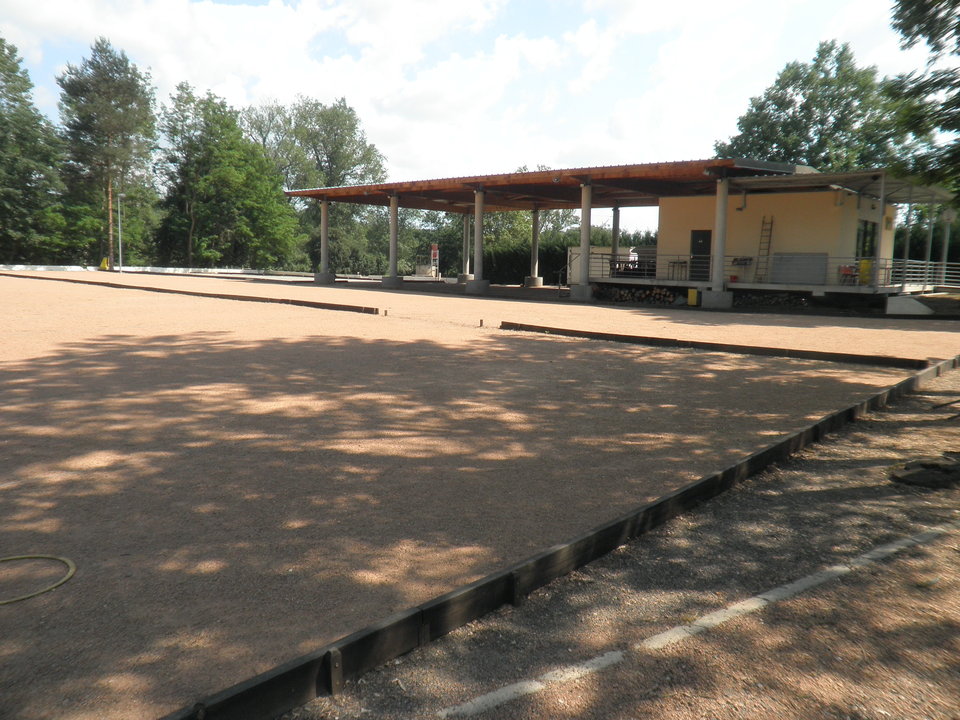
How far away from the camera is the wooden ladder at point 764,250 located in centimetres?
2384

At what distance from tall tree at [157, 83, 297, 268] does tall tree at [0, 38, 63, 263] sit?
7923mm

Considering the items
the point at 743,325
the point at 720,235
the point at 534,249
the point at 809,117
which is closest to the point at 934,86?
the point at 743,325

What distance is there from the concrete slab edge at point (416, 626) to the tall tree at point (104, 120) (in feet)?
180

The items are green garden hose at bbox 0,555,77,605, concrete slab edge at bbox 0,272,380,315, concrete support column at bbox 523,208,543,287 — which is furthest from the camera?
concrete support column at bbox 523,208,543,287

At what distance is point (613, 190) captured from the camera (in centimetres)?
2786

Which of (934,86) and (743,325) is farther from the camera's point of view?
(743,325)

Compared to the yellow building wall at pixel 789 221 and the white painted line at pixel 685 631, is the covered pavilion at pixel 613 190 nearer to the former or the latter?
the yellow building wall at pixel 789 221

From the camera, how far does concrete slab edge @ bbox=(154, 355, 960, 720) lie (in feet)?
7.38

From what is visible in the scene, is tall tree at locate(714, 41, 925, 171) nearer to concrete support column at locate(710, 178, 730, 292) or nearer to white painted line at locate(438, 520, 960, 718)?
concrete support column at locate(710, 178, 730, 292)

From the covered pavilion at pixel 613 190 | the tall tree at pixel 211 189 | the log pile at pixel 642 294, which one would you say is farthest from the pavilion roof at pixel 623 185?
the tall tree at pixel 211 189

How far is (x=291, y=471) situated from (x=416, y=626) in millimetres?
2335

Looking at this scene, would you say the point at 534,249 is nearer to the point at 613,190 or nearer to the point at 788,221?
the point at 613,190

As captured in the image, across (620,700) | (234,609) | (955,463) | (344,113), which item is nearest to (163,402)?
(234,609)

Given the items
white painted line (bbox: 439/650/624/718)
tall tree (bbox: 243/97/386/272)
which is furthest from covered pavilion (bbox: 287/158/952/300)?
tall tree (bbox: 243/97/386/272)
